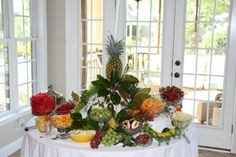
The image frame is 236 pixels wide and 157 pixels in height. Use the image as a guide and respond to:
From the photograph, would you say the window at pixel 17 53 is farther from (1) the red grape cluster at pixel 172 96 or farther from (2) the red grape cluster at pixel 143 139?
(2) the red grape cluster at pixel 143 139

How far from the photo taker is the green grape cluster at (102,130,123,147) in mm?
1793

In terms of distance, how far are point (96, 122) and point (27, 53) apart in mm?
2415

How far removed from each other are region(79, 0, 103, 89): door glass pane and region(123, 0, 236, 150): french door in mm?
443

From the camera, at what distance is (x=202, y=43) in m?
3.68

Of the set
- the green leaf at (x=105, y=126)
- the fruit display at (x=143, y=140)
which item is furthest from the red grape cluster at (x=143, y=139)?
the green leaf at (x=105, y=126)

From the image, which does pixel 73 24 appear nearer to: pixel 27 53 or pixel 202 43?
pixel 27 53

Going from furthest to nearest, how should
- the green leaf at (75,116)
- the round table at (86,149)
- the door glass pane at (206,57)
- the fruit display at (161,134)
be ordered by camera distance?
the door glass pane at (206,57) → the green leaf at (75,116) → the fruit display at (161,134) → the round table at (86,149)

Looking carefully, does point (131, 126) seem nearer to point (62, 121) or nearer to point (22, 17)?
point (62, 121)

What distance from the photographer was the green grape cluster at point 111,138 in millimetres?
1793

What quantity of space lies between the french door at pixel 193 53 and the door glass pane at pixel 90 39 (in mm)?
443

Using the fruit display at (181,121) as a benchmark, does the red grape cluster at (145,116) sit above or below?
above

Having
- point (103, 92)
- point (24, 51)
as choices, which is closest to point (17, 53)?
point (24, 51)

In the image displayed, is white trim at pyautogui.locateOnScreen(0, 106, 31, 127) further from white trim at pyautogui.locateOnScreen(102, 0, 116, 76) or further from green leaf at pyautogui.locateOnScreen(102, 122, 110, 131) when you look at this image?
green leaf at pyautogui.locateOnScreen(102, 122, 110, 131)

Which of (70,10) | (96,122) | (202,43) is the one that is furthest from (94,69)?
(96,122)
